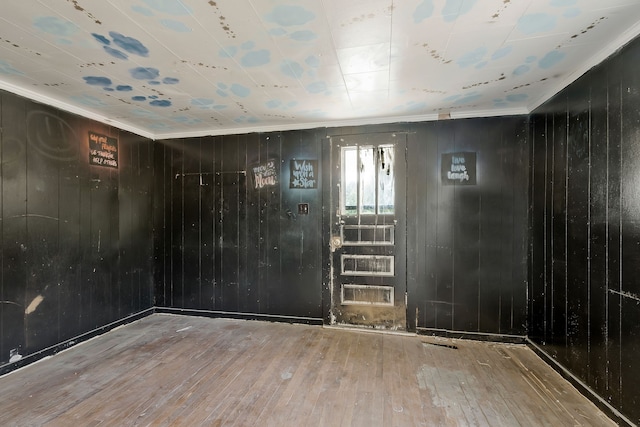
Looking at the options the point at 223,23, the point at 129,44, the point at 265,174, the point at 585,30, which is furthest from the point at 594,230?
the point at 129,44

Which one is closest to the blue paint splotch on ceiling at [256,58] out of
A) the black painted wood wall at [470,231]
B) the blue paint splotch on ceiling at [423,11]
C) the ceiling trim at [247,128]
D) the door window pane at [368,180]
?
the blue paint splotch on ceiling at [423,11]

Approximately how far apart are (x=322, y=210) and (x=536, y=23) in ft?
8.17

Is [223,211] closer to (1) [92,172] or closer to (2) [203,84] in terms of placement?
(1) [92,172]

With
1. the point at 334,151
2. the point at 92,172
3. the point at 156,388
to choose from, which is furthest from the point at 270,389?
the point at 92,172

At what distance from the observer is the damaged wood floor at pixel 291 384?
1.93m

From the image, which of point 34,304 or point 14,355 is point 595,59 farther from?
point 14,355

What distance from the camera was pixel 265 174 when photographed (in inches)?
146

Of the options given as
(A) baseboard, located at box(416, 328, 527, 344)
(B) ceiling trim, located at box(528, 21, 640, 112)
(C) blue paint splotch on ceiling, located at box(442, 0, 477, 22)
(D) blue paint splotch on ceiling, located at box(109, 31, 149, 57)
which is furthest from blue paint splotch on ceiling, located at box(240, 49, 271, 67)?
(A) baseboard, located at box(416, 328, 527, 344)

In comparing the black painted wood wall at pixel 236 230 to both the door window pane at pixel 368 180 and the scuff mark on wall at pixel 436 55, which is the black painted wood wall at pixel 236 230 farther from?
the scuff mark on wall at pixel 436 55

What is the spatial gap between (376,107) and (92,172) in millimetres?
3213

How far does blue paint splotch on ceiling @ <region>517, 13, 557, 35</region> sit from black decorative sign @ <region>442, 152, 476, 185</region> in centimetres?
152

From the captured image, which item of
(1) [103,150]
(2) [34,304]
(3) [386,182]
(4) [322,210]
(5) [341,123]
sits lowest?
(2) [34,304]

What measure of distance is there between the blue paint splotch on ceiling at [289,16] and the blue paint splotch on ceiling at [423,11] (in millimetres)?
561

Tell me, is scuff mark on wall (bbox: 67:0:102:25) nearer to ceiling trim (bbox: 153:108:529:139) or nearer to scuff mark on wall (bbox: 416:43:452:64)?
scuff mark on wall (bbox: 416:43:452:64)
